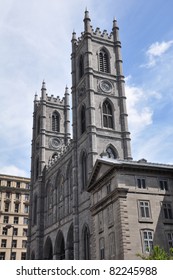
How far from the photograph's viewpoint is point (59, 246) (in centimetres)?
6000

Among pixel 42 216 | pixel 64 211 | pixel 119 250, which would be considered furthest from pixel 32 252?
pixel 119 250

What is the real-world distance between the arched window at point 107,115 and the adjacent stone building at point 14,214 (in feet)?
138

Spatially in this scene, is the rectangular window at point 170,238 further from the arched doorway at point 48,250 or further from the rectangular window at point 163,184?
the arched doorway at point 48,250

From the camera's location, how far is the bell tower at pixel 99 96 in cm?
5331

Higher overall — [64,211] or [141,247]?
[64,211]

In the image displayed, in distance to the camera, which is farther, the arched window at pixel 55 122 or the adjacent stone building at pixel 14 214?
the adjacent stone building at pixel 14 214

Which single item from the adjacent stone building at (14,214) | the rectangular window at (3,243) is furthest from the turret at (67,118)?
the rectangular window at (3,243)

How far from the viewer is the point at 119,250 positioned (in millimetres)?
30719

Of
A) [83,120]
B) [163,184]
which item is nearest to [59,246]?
[83,120]

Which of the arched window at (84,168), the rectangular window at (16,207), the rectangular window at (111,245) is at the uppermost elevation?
the rectangular window at (16,207)

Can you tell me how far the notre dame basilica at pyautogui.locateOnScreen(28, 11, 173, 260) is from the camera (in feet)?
106
